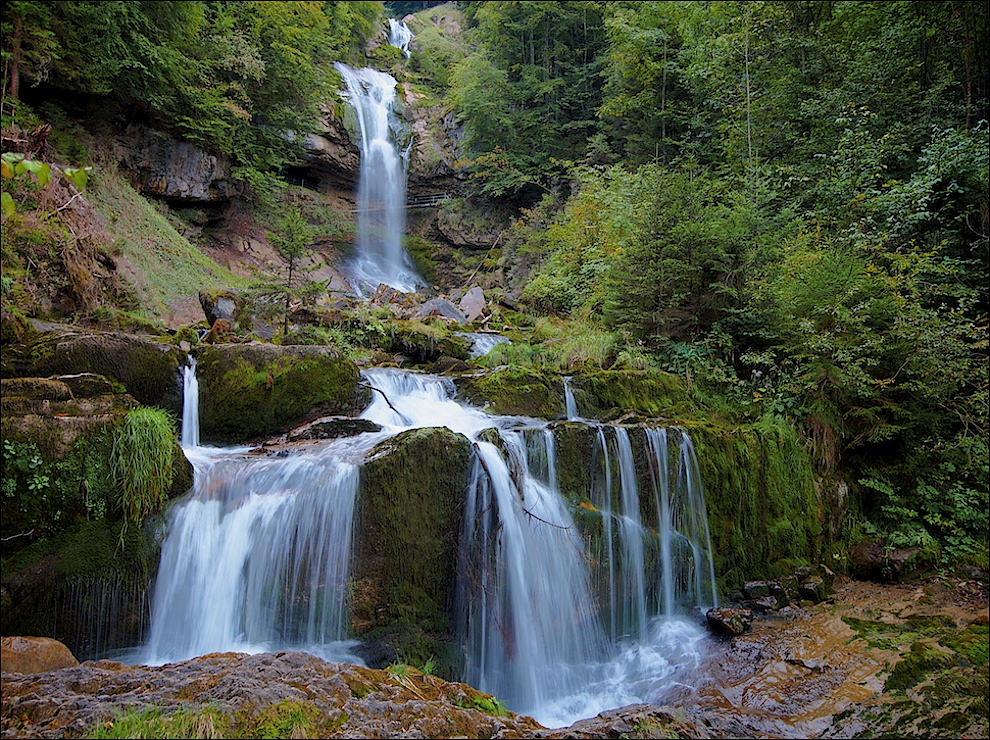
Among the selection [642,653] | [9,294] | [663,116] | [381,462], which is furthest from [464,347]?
[663,116]

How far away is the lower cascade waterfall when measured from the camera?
14.1 ft

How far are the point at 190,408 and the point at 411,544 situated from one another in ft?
10.5

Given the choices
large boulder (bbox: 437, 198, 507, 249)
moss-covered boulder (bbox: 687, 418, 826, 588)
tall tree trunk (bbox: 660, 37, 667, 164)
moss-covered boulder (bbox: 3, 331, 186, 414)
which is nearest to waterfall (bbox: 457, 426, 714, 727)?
moss-covered boulder (bbox: 687, 418, 826, 588)

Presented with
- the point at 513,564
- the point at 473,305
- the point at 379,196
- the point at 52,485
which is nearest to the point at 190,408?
the point at 52,485

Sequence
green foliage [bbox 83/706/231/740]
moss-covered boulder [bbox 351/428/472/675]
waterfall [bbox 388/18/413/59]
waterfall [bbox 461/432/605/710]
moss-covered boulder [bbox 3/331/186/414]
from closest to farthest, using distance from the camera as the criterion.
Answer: green foliage [bbox 83/706/231/740], moss-covered boulder [bbox 351/428/472/675], waterfall [bbox 461/432/605/710], moss-covered boulder [bbox 3/331/186/414], waterfall [bbox 388/18/413/59]

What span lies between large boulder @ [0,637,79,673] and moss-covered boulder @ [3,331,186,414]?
3.08m

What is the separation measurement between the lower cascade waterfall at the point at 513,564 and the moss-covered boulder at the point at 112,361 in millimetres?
267

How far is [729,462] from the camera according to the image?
672 cm

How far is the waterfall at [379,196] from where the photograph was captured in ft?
69.0

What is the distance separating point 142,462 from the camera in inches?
169

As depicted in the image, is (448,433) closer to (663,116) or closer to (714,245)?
(714,245)

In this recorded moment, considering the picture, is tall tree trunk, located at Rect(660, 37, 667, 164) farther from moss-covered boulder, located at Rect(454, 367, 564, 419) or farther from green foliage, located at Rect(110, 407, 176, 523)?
green foliage, located at Rect(110, 407, 176, 523)

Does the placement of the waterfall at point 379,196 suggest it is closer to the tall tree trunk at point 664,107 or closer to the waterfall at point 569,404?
the tall tree trunk at point 664,107

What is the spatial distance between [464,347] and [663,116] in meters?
10.3
